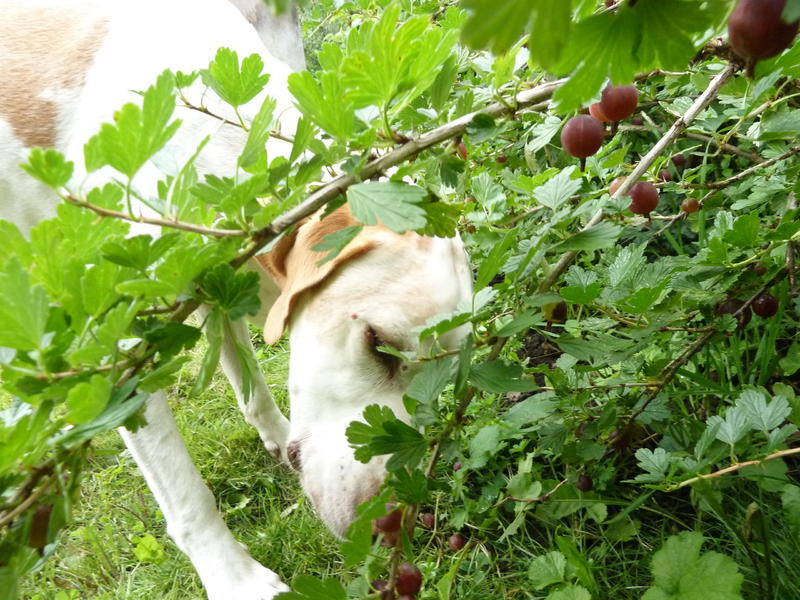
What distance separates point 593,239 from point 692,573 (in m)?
0.53

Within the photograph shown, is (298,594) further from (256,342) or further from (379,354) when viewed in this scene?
(256,342)

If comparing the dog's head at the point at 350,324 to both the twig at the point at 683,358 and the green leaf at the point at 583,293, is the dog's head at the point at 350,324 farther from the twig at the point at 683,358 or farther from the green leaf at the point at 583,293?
the green leaf at the point at 583,293

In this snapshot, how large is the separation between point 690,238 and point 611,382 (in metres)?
1.14

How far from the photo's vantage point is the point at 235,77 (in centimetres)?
76

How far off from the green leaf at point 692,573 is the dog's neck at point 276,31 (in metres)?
2.51

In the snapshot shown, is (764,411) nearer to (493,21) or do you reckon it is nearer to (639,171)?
(639,171)

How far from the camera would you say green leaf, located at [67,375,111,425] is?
0.52m

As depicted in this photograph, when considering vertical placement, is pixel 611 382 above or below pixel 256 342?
above

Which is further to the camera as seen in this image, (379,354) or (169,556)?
(169,556)

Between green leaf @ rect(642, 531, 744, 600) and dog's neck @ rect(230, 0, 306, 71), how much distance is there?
2.51 m

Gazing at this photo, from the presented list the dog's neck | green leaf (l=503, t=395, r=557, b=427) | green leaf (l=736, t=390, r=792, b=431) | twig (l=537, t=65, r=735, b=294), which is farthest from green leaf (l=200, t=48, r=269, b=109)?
the dog's neck

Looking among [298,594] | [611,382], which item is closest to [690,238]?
[611,382]

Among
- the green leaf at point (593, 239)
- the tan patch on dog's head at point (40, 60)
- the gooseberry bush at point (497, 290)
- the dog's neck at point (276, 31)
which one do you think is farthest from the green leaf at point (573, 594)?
the dog's neck at point (276, 31)

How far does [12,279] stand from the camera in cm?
52
